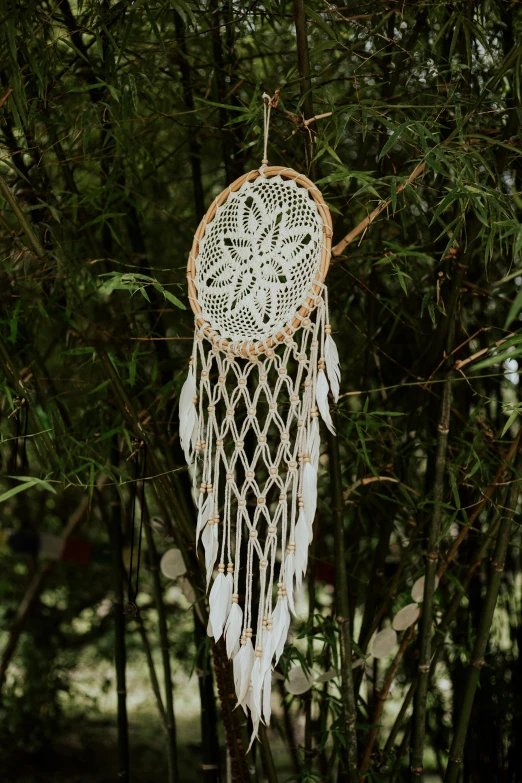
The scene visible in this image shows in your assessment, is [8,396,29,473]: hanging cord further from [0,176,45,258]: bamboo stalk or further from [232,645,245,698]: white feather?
[232,645,245,698]: white feather

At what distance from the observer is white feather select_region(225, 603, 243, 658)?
3.64ft

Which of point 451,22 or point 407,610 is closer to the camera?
point 451,22

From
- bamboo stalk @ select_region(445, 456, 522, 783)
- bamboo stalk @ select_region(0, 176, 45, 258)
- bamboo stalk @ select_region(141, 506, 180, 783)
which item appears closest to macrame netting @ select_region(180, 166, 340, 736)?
bamboo stalk @ select_region(0, 176, 45, 258)

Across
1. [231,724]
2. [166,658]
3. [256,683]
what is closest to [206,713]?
[166,658]

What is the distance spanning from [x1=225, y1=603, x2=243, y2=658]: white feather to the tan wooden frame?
350 mm

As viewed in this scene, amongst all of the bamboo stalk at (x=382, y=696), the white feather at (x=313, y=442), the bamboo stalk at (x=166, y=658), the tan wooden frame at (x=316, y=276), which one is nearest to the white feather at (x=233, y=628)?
the white feather at (x=313, y=442)

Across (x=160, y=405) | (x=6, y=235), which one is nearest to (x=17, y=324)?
(x=6, y=235)

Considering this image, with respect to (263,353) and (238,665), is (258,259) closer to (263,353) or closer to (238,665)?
(263,353)

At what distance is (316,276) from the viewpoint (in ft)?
3.54

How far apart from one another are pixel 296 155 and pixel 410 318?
372 mm

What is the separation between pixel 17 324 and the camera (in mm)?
1515

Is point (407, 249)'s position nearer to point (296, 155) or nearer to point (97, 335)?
point (296, 155)

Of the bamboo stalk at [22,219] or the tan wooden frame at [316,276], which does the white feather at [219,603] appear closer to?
the tan wooden frame at [316,276]

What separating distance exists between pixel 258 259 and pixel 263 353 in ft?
0.43
